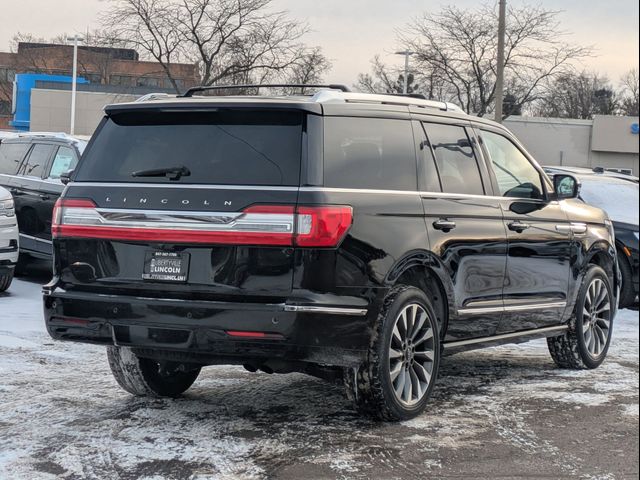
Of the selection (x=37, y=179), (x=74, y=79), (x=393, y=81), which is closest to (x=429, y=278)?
(x=37, y=179)

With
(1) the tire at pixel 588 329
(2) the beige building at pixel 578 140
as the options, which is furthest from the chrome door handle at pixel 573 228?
(2) the beige building at pixel 578 140

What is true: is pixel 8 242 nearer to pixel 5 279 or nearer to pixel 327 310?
pixel 5 279

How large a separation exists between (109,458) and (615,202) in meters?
7.73

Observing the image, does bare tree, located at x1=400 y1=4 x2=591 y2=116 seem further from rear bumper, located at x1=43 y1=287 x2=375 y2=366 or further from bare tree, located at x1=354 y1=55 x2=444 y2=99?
A: rear bumper, located at x1=43 y1=287 x2=375 y2=366

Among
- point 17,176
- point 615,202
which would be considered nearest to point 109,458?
point 615,202

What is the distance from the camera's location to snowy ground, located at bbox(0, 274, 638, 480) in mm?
4781

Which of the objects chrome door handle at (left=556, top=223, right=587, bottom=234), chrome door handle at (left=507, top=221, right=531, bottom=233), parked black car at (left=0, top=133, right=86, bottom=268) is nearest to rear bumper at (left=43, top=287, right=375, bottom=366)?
chrome door handle at (left=507, top=221, right=531, bottom=233)

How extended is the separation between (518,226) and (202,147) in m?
2.37

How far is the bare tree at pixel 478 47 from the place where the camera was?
111ft

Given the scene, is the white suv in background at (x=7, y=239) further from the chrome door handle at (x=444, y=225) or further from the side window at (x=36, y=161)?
the chrome door handle at (x=444, y=225)

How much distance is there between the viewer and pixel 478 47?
3412 cm

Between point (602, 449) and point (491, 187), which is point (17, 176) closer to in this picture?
point (491, 187)

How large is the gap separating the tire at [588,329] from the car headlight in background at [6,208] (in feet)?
19.9

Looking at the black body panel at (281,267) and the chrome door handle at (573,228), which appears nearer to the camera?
the black body panel at (281,267)
